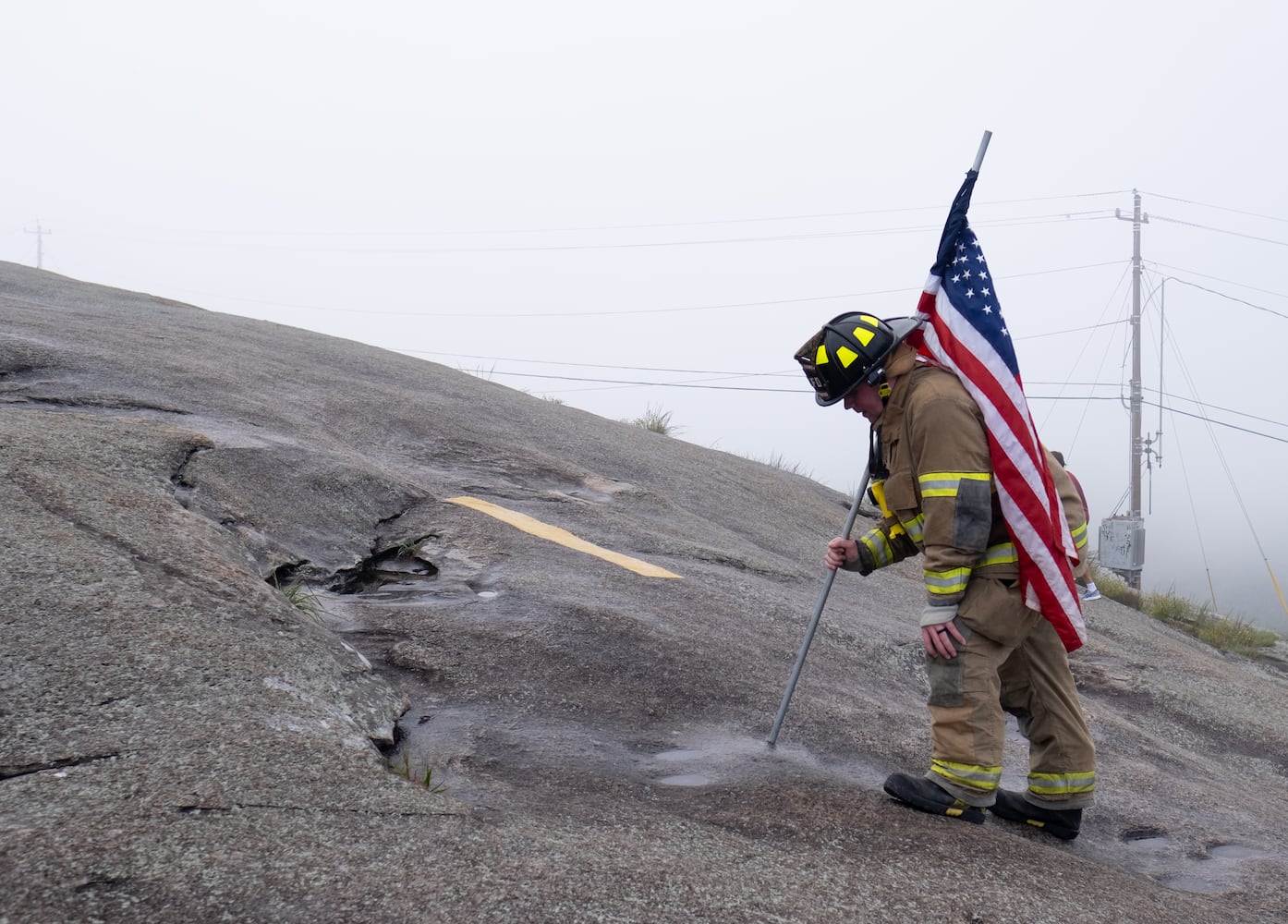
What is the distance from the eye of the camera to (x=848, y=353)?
3.73m

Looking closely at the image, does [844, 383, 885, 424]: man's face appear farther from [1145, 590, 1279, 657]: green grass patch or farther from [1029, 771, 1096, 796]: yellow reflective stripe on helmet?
[1145, 590, 1279, 657]: green grass patch

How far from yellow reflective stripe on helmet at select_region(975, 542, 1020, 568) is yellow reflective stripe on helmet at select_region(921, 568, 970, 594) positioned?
0.39 ft

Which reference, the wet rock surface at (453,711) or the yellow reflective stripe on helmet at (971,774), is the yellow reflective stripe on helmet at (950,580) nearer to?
the yellow reflective stripe on helmet at (971,774)

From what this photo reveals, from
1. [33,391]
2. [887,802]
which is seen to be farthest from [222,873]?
[33,391]

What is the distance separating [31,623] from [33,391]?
3785 millimetres

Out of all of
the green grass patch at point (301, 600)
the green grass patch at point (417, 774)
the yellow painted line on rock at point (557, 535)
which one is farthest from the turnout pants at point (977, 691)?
the yellow painted line on rock at point (557, 535)

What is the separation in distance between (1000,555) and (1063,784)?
3.24ft

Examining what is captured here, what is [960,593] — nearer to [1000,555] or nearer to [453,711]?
[1000,555]

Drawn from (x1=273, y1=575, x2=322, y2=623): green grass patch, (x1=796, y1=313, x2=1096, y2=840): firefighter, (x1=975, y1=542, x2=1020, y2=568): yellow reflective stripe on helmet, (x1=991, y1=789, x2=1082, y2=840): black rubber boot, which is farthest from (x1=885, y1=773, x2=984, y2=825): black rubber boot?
(x1=273, y1=575, x2=322, y2=623): green grass patch

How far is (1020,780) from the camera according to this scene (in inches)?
181

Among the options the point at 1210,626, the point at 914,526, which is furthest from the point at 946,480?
the point at 1210,626

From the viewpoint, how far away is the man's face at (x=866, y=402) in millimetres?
3834

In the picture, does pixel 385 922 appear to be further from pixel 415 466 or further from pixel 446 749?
pixel 415 466

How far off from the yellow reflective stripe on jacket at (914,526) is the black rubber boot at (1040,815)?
3.38ft
